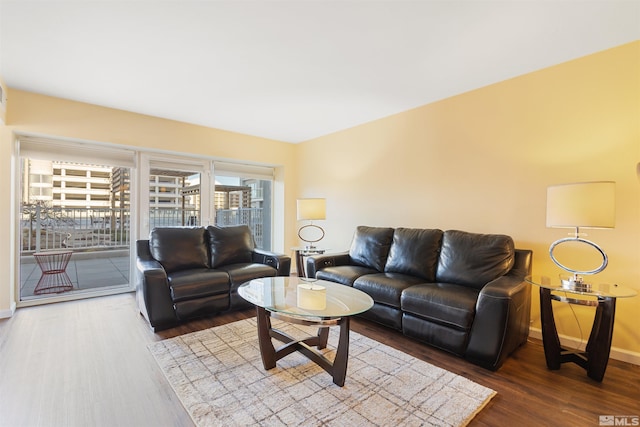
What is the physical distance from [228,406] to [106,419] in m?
0.64

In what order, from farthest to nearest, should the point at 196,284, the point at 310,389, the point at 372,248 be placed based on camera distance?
1. the point at 372,248
2. the point at 196,284
3. the point at 310,389

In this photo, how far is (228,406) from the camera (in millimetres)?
1631

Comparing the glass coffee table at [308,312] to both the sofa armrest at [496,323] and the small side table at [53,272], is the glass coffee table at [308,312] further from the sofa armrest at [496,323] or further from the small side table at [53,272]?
the small side table at [53,272]

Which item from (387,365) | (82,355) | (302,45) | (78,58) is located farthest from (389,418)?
(78,58)

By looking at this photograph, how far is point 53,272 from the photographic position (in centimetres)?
356

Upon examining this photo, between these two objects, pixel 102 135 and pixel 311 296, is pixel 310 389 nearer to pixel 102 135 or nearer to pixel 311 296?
pixel 311 296

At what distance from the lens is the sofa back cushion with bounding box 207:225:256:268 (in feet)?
11.4

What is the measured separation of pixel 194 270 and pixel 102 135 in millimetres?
2111

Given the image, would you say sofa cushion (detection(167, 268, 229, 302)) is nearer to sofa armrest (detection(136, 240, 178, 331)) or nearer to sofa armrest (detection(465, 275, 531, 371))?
sofa armrest (detection(136, 240, 178, 331))

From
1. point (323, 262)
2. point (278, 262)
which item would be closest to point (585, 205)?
point (323, 262)

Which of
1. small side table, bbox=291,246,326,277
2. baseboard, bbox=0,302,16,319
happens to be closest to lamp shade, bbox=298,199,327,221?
small side table, bbox=291,246,326,277

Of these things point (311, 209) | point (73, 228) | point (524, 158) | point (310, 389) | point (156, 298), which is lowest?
point (310, 389)

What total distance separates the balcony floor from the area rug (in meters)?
2.23

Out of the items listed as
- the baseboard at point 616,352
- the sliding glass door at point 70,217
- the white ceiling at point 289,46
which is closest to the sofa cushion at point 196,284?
the sliding glass door at point 70,217
